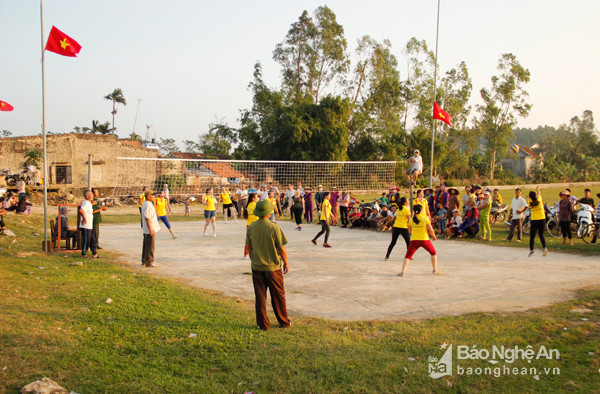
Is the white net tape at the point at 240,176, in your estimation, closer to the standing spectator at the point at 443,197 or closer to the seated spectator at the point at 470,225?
the standing spectator at the point at 443,197

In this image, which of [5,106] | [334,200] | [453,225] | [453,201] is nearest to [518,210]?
[453,225]

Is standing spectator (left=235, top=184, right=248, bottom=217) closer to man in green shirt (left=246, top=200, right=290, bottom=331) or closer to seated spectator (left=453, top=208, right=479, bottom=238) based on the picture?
seated spectator (left=453, top=208, right=479, bottom=238)

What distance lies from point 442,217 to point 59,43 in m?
13.0

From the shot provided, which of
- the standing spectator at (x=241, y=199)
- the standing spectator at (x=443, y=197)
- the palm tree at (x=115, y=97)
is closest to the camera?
the standing spectator at (x=443, y=197)

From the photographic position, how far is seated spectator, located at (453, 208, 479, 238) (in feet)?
49.5

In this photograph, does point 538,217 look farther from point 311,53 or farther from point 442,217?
point 311,53

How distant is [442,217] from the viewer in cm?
1606

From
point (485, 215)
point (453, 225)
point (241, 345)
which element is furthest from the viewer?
point (453, 225)

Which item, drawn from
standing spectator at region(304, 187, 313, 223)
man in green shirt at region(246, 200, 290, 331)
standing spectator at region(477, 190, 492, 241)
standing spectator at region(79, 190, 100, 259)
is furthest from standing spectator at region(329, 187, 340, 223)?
man in green shirt at region(246, 200, 290, 331)

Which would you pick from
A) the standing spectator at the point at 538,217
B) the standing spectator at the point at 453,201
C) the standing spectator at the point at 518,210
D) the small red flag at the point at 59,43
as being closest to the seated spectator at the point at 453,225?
the standing spectator at the point at 453,201

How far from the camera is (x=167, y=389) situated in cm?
439

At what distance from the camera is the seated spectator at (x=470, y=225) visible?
49.5 feet

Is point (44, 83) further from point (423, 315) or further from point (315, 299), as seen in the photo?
point (423, 315)

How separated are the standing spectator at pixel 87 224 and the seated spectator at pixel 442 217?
36.3 ft
